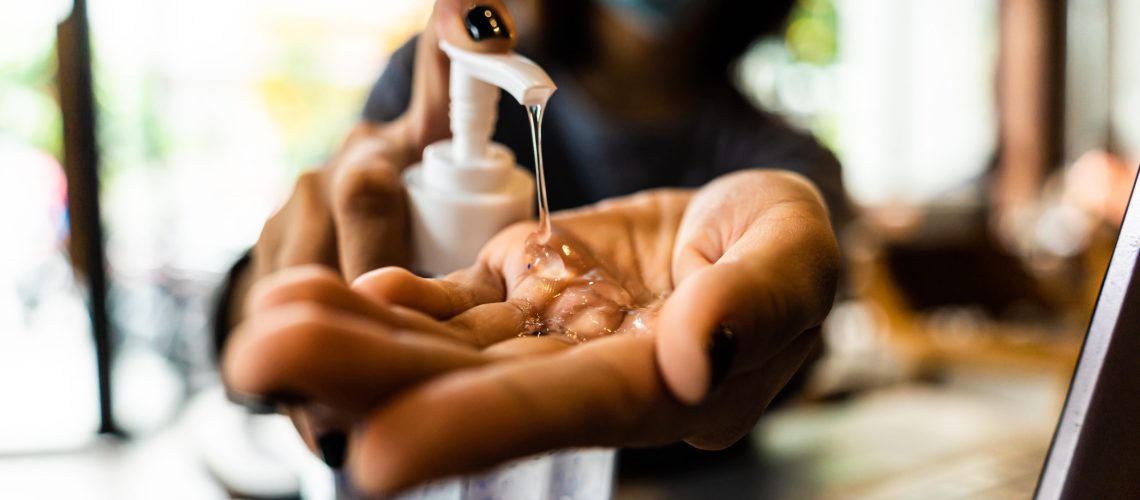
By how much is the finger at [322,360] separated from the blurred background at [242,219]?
575 millimetres

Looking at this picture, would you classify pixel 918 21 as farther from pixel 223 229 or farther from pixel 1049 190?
pixel 223 229

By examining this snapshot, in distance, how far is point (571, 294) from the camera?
0.36 metres

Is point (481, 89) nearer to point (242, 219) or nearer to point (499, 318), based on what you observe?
point (499, 318)

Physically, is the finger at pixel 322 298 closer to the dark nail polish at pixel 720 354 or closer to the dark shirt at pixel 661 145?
the dark nail polish at pixel 720 354

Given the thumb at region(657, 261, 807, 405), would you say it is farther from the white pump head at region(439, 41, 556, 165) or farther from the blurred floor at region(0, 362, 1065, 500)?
the blurred floor at region(0, 362, 1065, 500)

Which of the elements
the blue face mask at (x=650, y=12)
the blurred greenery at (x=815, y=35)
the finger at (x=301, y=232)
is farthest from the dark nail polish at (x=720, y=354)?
the blurred greenery at (x=815, y=35)

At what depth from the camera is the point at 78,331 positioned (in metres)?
1.88

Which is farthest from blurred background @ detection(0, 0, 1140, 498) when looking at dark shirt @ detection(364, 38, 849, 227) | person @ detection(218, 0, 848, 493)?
person @ detection(218, 0, 848, 493)

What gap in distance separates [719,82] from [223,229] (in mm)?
1409

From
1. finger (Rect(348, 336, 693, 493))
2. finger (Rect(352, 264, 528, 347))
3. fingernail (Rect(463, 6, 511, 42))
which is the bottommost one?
finger (Rect(352, 264, 528, 347))

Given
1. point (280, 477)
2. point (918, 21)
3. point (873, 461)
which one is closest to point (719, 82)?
point (873, 461)

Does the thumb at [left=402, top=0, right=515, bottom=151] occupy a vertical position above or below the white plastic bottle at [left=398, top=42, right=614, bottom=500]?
→ above

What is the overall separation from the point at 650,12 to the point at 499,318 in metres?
0.84

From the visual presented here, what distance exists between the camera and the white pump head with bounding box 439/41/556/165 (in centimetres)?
35
